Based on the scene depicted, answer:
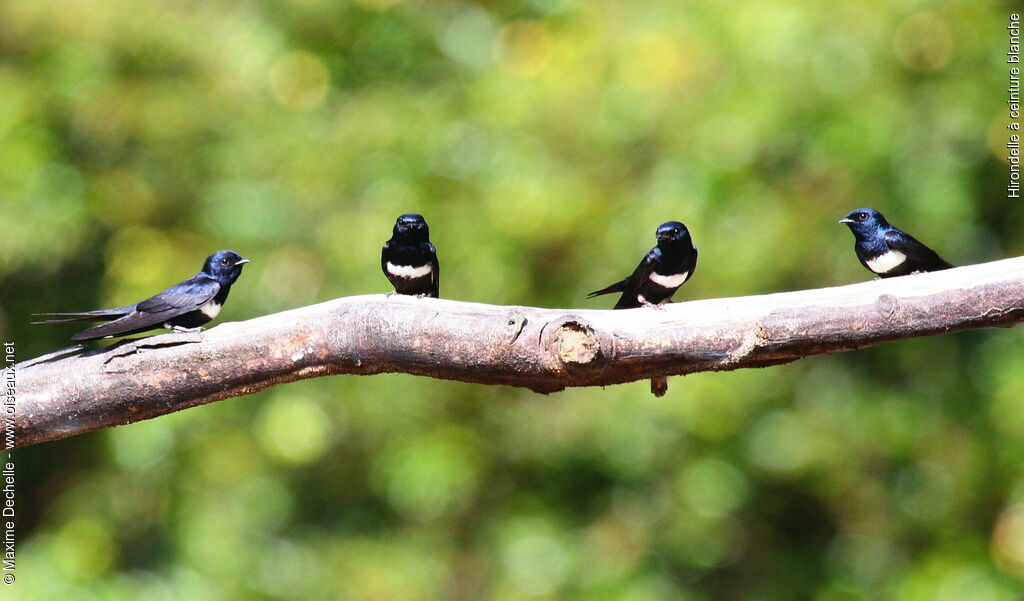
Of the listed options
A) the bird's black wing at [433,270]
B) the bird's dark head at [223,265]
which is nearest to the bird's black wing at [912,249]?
the bird's black wing at [433,270]

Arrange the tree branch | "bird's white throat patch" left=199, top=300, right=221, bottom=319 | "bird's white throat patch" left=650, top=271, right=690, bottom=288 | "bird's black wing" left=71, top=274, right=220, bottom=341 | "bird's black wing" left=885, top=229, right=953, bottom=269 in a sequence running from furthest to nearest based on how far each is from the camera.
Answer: "bird's white throat patch" left=650, top=271, right=690, bottom=288, "bird's black wing" left=885, top=229, right=953, bottom=269, "bird's white throat patch" left=199, top=300, right=221, bottom=319, "bird's black wing" left=71, top=274, right=220, bottom=341, the tree branch

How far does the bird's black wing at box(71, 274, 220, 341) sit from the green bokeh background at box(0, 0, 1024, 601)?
312 cm

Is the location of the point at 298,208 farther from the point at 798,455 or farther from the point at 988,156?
the point at 988,156

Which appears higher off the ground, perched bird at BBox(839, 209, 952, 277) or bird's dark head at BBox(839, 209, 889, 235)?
bird's dark head at BBox(839, 209, 889, 235)


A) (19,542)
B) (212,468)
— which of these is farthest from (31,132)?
(19,542)

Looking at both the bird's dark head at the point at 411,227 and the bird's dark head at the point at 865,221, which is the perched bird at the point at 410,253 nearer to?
the bird's dark head at the point at 411,227

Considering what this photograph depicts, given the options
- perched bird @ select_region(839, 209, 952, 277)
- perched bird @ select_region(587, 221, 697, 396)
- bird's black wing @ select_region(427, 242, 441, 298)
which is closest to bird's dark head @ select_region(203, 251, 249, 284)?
bird's black wing @ select_region(427, 242, 441, 298)

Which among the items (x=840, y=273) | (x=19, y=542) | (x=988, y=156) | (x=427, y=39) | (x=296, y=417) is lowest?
(x=19, y=542)

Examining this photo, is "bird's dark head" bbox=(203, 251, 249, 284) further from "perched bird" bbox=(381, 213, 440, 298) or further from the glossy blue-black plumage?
the glossy blue-black plumage

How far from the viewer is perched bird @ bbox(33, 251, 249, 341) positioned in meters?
3.53

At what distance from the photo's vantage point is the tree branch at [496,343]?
122 inches

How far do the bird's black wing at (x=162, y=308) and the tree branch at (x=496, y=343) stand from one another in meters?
0.12

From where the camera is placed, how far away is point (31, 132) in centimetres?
757

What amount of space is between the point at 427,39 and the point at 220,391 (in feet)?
19.4
